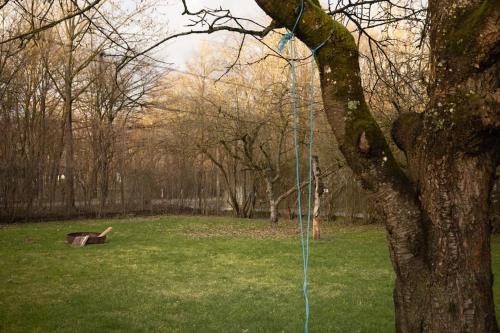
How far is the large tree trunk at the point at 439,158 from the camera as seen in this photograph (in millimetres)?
2727

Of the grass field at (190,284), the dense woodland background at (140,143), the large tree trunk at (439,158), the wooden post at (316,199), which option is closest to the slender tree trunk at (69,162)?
the dense woodland background at (140,143)

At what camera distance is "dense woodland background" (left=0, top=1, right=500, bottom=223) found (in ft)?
54.0

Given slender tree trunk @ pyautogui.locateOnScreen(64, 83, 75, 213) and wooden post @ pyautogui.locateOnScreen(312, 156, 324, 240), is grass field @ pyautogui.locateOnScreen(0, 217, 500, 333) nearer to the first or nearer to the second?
wooden post @ pyautogui.locateOnScreen(312, 156, 324, 240)

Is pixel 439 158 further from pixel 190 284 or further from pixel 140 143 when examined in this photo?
pixel 140 143

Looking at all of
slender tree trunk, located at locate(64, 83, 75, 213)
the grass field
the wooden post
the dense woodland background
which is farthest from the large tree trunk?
slender tree trunk, located at locate(64, 83, 75, 213)

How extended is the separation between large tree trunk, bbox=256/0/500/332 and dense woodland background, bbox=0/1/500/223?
11.5m

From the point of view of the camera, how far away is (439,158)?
2807 mm

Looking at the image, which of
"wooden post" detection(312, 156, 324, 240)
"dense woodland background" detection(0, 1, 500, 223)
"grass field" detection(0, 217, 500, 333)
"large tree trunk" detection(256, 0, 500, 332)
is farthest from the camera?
"dense woodland background" detection(0, 1, 500, 223)

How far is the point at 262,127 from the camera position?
1825 centimetres

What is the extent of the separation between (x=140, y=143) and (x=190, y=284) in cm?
1406

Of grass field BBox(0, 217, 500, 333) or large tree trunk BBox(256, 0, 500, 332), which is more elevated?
large tree trunk BBox(256, 0, 500, 332)

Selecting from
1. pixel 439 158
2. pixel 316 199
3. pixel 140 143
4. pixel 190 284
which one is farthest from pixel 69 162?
pixel 439 158

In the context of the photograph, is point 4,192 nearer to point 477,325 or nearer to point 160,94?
point 160,94

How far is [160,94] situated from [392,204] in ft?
74.4
